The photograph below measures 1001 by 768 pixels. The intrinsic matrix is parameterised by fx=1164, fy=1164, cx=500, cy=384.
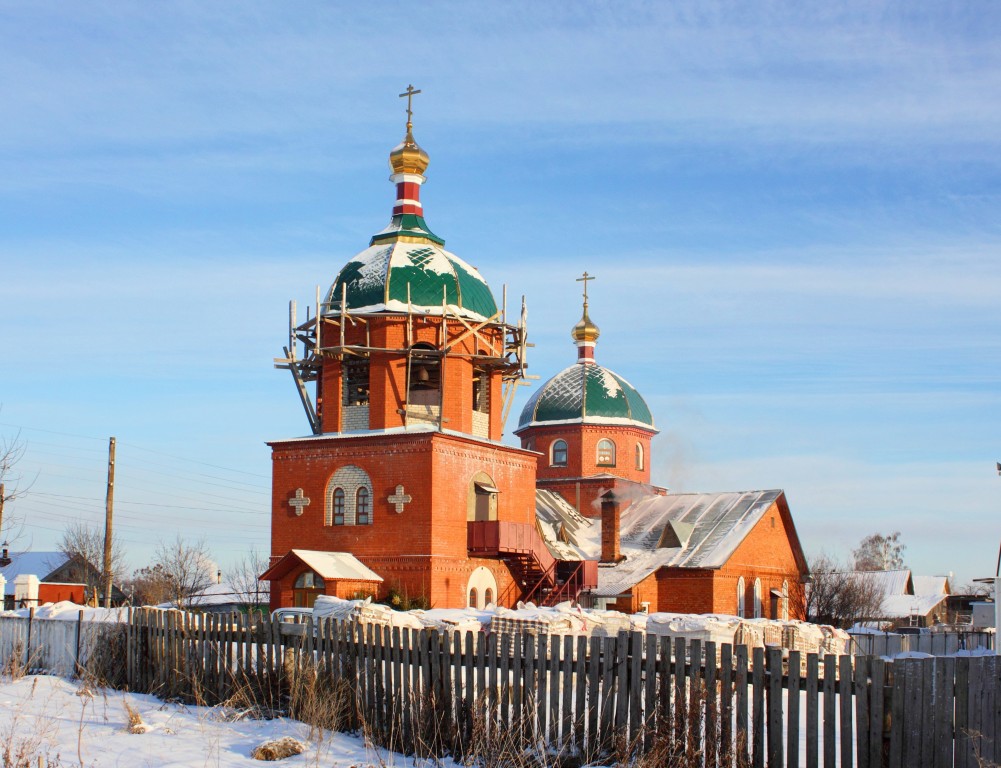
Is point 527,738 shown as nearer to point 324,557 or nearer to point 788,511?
point 324,557

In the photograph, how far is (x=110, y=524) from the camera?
2903 cm

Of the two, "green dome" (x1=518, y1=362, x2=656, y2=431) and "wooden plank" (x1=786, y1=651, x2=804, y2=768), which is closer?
"wooden plank" (x1=786, y1=651, x2=804, y2=768)

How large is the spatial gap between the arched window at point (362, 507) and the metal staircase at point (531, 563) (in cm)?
252

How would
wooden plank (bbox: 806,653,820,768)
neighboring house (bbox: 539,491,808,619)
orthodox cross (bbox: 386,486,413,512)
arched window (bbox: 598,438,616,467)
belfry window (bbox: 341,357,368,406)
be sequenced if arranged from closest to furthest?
wooden plank (bbox: 806,653,820,768), orthodox cross (bbox: 386,486,413,512), belfry window (bbox: 341,357,368,406), neighboring house (bbox: 539,491,808,619), arched window (bbox: 598,438,616,467)

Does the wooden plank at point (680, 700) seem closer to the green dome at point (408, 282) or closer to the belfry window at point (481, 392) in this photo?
the green dome at point (408, 282)

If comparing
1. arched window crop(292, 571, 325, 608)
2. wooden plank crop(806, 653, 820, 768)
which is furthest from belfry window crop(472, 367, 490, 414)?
wooden plank crop(806, 653, 820, 768)

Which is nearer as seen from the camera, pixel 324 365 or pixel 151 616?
pixel 151 616

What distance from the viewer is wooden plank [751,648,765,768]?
8891mm

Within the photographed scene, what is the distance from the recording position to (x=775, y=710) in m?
8.91

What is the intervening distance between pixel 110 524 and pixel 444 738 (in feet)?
68.8

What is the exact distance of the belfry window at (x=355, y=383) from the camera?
30312 mm

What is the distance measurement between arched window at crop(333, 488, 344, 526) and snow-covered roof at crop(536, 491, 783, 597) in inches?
289

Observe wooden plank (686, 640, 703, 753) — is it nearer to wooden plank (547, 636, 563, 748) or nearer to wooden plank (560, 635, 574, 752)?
wooden plank (560, 635, 574, 752)

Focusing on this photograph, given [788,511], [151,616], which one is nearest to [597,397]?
[788,511]
